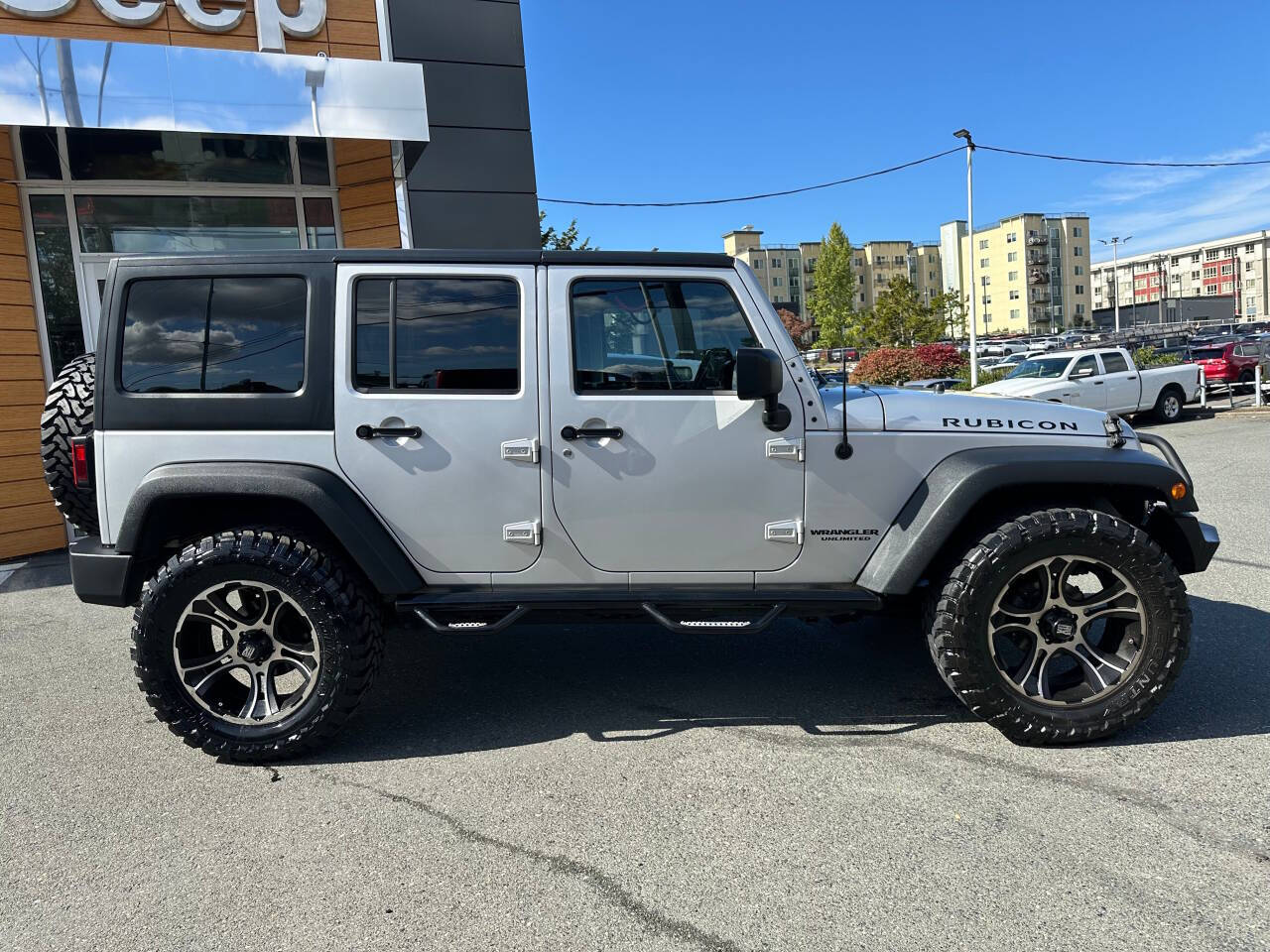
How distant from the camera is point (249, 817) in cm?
290

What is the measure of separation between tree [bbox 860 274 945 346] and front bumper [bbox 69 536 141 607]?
38.9m

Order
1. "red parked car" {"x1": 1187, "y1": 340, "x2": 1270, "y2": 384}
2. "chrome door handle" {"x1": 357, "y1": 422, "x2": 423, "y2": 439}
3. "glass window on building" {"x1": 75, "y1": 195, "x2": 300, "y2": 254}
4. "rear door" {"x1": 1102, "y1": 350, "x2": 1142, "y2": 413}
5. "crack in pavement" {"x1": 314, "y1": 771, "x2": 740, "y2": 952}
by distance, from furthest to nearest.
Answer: "red parked car" {"x1": 1187, "y1": 340, "x2": 1270, "y2": 384} → "rear door" {"x1": 1102, "y1": 350, "x2": 1142, "y2": 413} → "glass window on building" {"x1": 75, "y1": 195, "x2": 300, "y2": 254} → "chrome door handle" {"x1": 357, "y1": 422, "x2": 423, "y2": 439} → "crack in pavement" {"x1": 314, "y1": 771, "x2": 740, "y2": 952}

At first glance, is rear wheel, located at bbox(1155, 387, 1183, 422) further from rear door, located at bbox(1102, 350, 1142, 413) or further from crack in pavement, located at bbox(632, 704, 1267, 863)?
crack in pavement, located at bbox(632, 704, 1267, 863)

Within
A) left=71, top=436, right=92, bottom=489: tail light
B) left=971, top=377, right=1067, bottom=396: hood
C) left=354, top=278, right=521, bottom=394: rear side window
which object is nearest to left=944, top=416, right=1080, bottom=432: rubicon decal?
left=354, top=278, right=521, bottom=394: rear side window

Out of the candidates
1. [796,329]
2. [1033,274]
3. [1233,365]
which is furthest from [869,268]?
[796,329]

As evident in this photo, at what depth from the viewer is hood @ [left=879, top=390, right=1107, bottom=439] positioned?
3326 mm

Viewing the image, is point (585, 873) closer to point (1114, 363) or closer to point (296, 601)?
point (296, 601)

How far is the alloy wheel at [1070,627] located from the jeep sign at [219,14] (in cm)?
A: 820

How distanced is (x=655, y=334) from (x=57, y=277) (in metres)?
7.33

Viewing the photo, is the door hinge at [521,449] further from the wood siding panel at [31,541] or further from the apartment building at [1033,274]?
the apartment building at [1033,274]

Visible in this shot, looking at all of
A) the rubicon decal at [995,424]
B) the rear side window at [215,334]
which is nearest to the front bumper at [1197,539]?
the rubicon decal at [995,424]

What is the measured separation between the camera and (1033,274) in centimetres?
10169

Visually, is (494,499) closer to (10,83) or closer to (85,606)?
(85,606)

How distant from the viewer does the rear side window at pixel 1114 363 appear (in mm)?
15945
